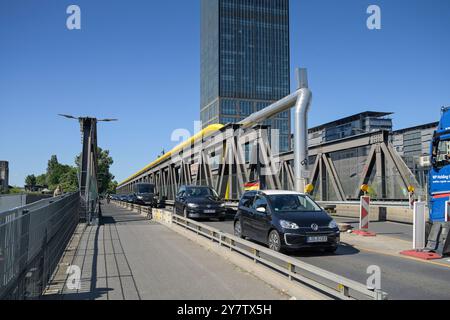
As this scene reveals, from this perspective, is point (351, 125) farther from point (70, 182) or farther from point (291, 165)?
point (291, 165)

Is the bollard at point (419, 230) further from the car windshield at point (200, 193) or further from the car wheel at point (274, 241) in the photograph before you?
the car windshield at point (200, 193)

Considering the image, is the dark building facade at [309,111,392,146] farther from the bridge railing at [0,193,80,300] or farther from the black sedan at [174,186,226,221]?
the bridge railing at [0,193,80,300]

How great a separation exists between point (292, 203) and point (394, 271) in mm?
3304

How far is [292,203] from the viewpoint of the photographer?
10961 millimetres

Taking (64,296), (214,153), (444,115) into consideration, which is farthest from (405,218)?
(214,153)

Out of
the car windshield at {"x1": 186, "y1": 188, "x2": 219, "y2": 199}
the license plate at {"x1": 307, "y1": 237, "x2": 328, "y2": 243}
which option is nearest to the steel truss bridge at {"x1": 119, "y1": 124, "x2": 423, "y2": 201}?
the car windshield at {"x1": 186, "y1": 188, "x2": 219, "y2": 199}

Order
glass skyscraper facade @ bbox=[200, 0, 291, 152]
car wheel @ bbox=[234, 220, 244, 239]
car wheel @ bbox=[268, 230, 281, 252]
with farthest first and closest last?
glass skyscraper facade @ bbox=[200, 0, 291, 152] → car wheel @ bbox=[234, 220, 244, 239] → car wheel @ bbox=[268, 230, 281, 252]

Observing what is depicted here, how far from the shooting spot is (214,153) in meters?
34.8

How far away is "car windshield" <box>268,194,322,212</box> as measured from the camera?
35.1 ft

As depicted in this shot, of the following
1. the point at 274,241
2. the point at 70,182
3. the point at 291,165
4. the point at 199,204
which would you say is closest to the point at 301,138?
the point at 199,204

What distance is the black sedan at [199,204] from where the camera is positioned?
64.1 ft

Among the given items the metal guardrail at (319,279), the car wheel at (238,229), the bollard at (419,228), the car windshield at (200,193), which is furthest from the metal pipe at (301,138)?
the metal guardrail at (319,279)

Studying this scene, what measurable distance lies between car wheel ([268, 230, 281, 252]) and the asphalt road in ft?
1.65

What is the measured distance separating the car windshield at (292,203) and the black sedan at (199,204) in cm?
874
